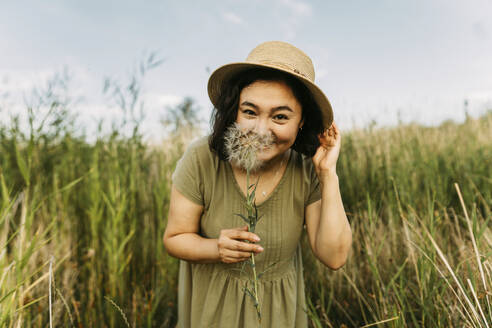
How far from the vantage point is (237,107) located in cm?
169

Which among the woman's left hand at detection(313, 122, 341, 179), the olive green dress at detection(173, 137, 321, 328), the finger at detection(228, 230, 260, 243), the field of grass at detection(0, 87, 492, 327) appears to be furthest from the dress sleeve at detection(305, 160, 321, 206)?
the finger at detection(228, 230, 260, 243)

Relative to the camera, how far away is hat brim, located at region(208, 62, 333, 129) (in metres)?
1.56

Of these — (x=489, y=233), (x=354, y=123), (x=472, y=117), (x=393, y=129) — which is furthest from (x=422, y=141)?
(x=489, y=233)

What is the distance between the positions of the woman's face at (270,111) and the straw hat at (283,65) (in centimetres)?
10

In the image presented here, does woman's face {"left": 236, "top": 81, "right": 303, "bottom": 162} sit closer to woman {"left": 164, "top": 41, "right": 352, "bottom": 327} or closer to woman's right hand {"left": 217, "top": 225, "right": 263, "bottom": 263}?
woman {"left": 164, "top": 41, "right": 352, "bottom": 327}

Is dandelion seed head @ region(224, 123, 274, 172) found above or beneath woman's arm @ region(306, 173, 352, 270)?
above

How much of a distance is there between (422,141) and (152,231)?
384 cm

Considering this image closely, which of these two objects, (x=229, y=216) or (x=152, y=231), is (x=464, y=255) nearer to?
(x=229, y=216)

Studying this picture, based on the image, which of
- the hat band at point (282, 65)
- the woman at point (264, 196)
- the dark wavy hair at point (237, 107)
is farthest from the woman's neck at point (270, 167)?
the hat band at point (282, 65)

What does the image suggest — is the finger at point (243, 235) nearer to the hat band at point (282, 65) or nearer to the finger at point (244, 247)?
the finger at point (244, 247)

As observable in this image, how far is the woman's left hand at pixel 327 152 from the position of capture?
5.48 ft

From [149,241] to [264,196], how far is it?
129 centimetres

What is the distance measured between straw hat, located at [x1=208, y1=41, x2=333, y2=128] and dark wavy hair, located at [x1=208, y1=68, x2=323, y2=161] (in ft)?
0.14

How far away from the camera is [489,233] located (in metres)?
1.99
